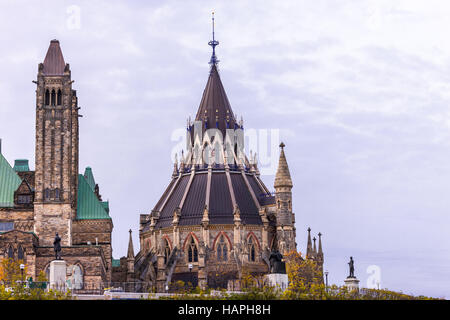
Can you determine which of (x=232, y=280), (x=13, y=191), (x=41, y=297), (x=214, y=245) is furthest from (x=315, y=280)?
(x=41, y=297)

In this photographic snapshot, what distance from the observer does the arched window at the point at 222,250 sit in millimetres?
133812

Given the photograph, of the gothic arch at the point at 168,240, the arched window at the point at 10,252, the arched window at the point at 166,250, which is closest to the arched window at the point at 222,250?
the gothic arch at the point at 168,240

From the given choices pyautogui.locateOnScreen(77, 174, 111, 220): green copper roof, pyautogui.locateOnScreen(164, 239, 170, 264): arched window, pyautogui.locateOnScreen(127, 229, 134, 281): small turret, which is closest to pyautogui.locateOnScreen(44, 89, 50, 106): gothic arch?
pyautogui.locateOnScreen(77, 174, 111, 220): green copper roof

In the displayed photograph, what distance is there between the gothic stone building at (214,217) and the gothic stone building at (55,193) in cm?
1074

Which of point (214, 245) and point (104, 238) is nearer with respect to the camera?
point (104, 238)

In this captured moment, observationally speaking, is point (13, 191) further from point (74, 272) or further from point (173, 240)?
point (173, 240)

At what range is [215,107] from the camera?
486ft

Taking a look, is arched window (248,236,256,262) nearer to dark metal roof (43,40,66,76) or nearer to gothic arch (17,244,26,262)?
dark metal roof (43,40,66,76)

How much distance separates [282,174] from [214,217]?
11060 millimetres

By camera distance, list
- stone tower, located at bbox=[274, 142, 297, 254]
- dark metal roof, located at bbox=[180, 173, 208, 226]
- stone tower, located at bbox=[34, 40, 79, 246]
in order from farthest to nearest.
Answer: dark metal roof, located at bbox=[180, 173, 208, 226] < stone tower, located at bbox=[274, 142, 297, 254] < stone tower, located at bbox=[34, 40, 79, 246]

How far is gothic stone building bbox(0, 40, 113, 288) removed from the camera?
4446 inches

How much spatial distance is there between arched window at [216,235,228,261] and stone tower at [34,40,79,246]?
2418cm

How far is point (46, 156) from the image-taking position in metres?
114
